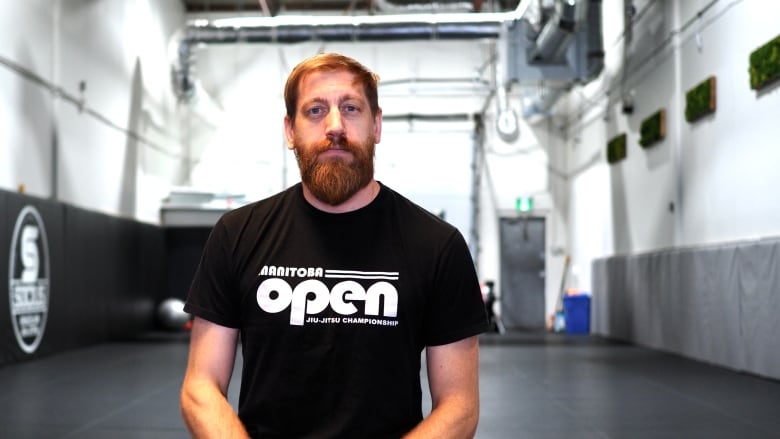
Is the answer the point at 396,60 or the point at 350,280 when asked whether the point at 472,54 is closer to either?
the point at 396,60

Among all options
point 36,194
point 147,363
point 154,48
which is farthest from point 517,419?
point 154,48

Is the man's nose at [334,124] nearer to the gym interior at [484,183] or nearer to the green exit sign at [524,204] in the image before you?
the gym interior at [484,183]

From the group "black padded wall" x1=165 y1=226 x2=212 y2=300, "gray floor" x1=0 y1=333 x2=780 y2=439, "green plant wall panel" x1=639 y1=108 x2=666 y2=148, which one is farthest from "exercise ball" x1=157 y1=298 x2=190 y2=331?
"green plant wall panel" x1=639 y1=108 x2=666 y2=148

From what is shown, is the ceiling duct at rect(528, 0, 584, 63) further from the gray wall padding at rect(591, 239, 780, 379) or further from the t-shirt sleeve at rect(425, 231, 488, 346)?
the t-shirt sleeve at rect(425, 231, 488, 346)

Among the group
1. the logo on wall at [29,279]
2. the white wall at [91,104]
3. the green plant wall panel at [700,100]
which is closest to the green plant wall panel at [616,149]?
the green plant wall panel at [700,100]

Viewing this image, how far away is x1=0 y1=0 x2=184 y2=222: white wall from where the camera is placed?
31.2 feet

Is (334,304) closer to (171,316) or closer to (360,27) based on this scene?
(360,27)

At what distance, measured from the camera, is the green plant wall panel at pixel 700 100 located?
8.81 metres

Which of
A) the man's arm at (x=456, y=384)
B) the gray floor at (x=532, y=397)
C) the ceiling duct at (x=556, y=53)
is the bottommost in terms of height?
the gray floor at (x=532, y=397)

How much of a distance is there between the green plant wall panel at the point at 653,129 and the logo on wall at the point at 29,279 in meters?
7.15

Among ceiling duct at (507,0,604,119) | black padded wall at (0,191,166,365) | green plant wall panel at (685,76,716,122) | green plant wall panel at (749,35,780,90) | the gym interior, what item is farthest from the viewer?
ceiling duct at (507,0,604,119)

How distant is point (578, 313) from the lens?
14.4 m

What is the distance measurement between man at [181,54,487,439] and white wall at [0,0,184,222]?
8.24 metres

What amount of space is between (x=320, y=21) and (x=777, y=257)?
24.9 feet
